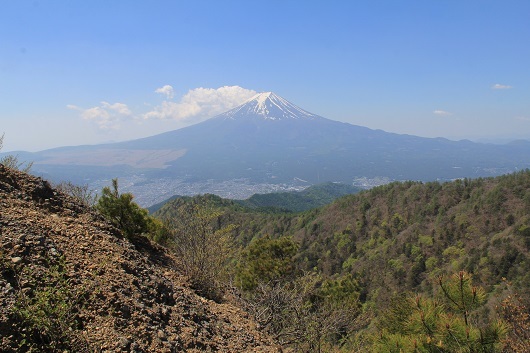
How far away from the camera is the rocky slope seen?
2.90m

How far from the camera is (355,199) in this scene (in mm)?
49500

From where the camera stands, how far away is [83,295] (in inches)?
140

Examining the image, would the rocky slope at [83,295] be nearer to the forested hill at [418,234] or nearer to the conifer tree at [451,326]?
the conifer tree at [451,326]

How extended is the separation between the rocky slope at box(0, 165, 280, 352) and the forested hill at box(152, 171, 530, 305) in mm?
23564

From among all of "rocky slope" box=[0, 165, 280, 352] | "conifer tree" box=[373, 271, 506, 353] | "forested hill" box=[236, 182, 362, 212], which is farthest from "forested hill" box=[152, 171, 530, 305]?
"forested hill" box=[236, 182, 362, 212]

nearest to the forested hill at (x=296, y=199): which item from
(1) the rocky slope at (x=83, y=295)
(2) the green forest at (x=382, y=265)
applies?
(2) the green forest at (x=382, y=265)

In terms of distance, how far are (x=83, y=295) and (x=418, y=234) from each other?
3701cm

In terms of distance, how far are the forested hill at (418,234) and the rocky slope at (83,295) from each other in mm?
23564

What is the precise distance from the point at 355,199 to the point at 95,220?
153 ft

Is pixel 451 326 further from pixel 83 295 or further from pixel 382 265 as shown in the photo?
pixel 382 265

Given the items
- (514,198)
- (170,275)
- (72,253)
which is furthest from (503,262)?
(72,253)

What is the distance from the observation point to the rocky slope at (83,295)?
9.52 feet

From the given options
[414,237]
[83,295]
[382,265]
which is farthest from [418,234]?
[83,295]

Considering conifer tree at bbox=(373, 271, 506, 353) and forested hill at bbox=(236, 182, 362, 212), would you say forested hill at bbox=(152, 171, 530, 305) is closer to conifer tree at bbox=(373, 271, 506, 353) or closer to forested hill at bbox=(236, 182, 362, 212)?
conifer tree at bbox=(373, 271, 506, 353)
